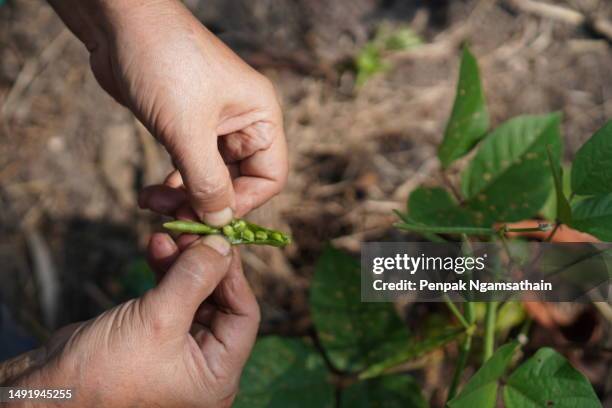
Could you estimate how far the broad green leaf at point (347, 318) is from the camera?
48.2 inches

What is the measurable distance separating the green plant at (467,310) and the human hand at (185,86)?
13.0 inches

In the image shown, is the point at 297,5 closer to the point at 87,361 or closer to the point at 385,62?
the point at 385,62

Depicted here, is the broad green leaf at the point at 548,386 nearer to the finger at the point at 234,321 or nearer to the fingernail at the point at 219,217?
the finger at the point at 234,321

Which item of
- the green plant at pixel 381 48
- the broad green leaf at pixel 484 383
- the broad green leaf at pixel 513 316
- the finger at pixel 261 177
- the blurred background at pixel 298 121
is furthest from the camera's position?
the green plant at pixel 381 48

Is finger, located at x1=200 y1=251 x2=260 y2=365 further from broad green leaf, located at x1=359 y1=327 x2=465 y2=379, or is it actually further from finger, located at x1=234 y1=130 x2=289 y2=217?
broad green leaf, located at x1=359 y1=327 x2=465 y2=379

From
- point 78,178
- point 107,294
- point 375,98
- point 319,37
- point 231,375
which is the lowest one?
point 107,294

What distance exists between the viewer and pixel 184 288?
92cm

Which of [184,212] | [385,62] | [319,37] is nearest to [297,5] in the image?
[319,37]

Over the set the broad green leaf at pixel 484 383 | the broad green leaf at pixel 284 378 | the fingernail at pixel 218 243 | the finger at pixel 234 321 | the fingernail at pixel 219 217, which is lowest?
the broad green leaf at pixel 284 378

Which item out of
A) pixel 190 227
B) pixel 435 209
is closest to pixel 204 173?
pixel 190 227

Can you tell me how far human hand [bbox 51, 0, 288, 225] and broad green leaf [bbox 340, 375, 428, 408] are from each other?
46 centimetres

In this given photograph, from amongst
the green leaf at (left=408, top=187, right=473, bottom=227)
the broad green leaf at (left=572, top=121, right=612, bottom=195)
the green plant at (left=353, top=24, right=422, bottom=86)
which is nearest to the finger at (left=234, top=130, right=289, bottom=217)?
the green leaf at (left=408, top=187, right=473, bottom=227)

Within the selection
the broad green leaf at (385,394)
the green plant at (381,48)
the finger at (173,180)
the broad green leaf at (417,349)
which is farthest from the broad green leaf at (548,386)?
the green plant at (381,48)

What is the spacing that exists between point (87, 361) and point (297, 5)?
1.42 meters
